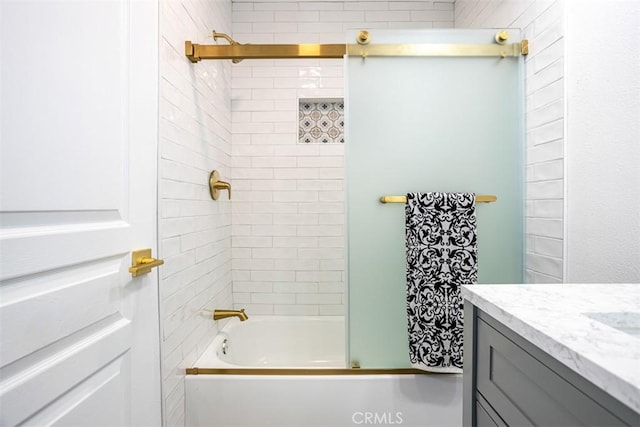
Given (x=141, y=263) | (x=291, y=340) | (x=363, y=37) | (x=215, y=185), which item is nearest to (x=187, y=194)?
(x=215, y=185)

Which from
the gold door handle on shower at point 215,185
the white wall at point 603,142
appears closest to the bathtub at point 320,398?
the white wall at point 603,142

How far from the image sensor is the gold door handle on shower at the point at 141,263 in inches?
36.8

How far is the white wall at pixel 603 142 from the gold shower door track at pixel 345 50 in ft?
0.94

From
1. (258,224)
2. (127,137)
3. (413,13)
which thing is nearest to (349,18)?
(413,13)

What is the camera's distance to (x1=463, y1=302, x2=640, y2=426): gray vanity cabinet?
432 millimetres

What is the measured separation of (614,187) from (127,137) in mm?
1509

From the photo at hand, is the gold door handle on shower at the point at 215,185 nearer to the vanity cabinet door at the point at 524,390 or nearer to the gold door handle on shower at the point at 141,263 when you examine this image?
the gold door handle on shower at the point at 141,263

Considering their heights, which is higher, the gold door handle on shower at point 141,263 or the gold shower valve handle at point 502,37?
the gold shower valve handle at point 502,37

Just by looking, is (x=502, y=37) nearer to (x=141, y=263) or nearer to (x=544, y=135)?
(x=544, y=135)

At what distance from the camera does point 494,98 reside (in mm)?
1471

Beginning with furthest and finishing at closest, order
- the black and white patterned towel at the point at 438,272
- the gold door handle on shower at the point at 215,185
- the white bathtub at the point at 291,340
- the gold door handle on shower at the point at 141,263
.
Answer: the white bathtub at the point at 291,340 < the gold door handle on shower at the point at 215,185 < the black and white patterned towel at the point at 438,272 < the gold door handle on shower at the point at 141,263

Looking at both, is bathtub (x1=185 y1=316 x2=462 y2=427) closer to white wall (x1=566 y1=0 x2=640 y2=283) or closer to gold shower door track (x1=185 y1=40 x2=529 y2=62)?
white wall (x1=566 y1=0 x2=640 y2=283)

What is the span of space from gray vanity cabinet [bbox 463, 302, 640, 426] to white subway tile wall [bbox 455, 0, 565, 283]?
77 cm

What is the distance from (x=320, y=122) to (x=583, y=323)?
6.56 feet
